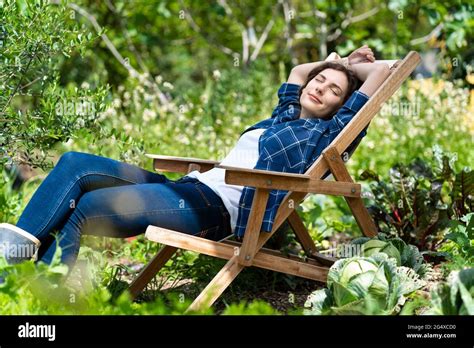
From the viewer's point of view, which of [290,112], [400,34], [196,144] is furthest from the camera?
[400,34]

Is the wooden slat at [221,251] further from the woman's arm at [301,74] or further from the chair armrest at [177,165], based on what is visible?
the woman's arm at [301,74]

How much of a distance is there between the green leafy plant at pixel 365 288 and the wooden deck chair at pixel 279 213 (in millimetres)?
313

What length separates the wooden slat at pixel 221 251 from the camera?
126 inches

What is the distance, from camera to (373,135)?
21.4ft

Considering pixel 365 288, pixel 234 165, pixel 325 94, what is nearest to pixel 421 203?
pixel 325 94

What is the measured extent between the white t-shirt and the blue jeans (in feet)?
0.19

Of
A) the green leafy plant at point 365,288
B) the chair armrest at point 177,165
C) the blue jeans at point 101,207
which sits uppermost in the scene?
the chair armrest at point 177,165

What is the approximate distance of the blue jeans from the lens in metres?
3.17

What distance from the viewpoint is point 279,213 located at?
11.1 ft

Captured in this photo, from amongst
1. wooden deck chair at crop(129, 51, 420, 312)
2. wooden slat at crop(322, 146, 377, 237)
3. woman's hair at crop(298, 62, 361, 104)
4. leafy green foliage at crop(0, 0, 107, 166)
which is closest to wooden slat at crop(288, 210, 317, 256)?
wooden deck chair at crop(129, 51, 420, 312)

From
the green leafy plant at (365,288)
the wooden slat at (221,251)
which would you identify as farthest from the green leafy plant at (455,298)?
the wooden slat at (221,251)
